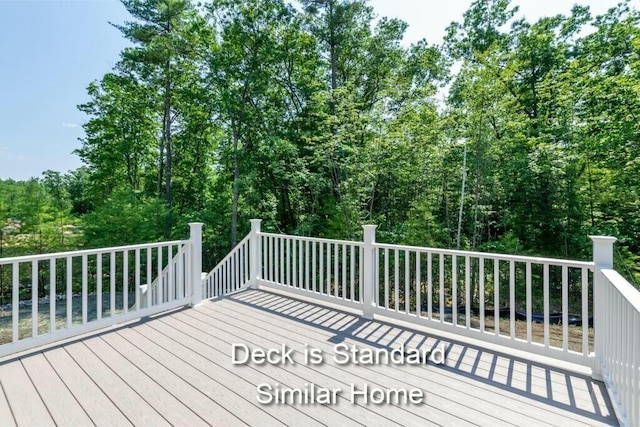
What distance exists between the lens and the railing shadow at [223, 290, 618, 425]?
1931mm

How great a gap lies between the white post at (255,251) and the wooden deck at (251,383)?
57.1 inches

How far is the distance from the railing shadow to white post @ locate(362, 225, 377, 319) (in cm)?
13

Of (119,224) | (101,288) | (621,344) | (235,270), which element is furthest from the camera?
(119,224)

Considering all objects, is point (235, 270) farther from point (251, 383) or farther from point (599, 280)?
point (599, 280)

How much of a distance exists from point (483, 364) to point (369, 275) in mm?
1290

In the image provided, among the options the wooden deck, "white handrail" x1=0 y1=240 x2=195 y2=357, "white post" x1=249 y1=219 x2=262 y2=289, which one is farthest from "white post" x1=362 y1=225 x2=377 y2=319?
"white handrail" x1=0 y1=240 x2=195 y2=357

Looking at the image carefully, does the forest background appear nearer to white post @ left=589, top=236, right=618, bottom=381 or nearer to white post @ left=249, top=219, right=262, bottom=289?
white post @ left=249, top=219, right=262, bottom=289

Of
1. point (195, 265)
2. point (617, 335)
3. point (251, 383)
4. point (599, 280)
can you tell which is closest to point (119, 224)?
point (195, 265)

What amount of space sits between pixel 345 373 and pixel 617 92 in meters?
8.43

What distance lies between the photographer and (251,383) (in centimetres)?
214

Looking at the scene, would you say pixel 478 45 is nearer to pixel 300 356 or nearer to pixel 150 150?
pixel 300 356

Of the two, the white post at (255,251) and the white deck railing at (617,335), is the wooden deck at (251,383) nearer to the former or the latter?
the white deck railing at (617,335)

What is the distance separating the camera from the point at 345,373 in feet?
7.45

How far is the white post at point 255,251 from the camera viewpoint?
14.7 ft
